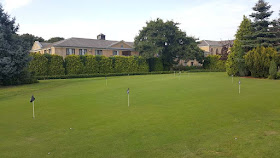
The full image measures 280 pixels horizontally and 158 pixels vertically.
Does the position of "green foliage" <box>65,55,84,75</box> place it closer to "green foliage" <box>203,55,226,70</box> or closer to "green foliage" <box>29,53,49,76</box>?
"green foliage" <box>29,53,49,76</box>

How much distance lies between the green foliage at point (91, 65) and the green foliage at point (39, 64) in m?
7.38

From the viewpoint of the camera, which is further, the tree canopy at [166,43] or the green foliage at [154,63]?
the green foliage at [154,63]

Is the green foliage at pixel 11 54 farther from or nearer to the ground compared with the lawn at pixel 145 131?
farther from the ground

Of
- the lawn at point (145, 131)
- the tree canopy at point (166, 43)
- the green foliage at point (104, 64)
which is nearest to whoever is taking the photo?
the lawn at point (145, 131)

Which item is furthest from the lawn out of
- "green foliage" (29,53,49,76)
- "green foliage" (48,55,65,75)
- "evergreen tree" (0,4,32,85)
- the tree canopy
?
the tree canopy

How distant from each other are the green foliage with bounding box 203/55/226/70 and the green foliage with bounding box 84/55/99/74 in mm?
29909

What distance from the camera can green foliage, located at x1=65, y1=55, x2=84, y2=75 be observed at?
42884mm

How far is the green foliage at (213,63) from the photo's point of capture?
58.7 m

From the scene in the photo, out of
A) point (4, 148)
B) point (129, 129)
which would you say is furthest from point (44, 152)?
point (129, 129)

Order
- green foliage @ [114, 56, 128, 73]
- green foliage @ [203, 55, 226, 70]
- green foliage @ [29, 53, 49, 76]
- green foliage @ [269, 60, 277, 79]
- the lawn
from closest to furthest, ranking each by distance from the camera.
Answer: the lawn < green foliage @ [269, 60, 277, 79] < green foliage @ [29, 53, 49, 76] < green foliage @ [114, 56, 128, 73] < green foliage @ [203, 55, 226, 70]

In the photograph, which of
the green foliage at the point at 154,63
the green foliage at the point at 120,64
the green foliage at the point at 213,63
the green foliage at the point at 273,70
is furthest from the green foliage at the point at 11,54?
the green foliage at the point at 213,63

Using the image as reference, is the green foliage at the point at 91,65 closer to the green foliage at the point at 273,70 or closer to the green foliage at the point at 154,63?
the green foliage at the point at 154,63

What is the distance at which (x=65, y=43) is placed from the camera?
5672 cm

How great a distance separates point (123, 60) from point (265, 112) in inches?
1608
